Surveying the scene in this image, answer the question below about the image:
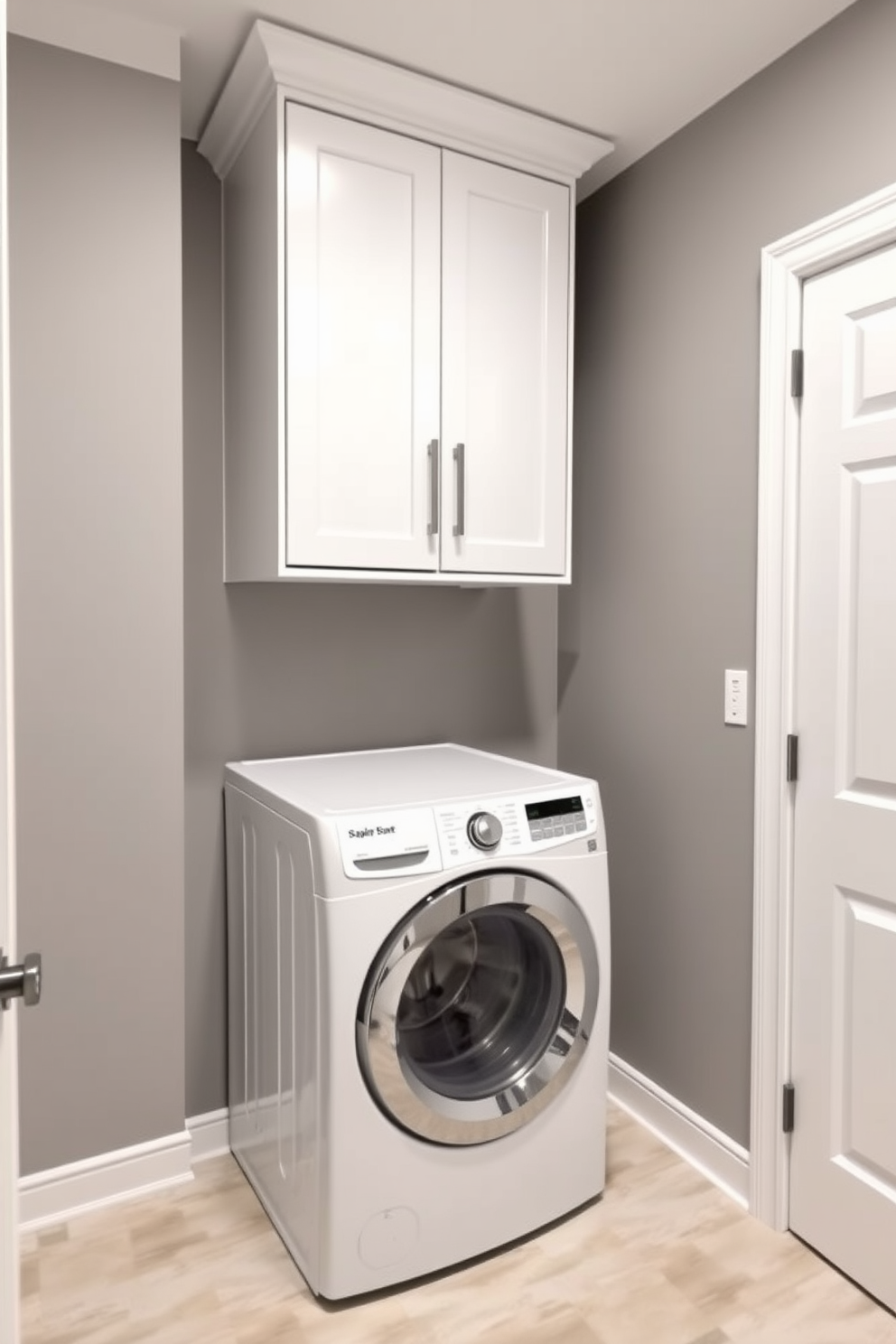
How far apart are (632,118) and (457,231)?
50cm

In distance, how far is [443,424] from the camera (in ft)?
6.68

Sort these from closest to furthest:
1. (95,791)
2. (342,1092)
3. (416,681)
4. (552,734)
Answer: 1. (342,1092)
2. (95,791)
3. (416,681)
4. (552,734)

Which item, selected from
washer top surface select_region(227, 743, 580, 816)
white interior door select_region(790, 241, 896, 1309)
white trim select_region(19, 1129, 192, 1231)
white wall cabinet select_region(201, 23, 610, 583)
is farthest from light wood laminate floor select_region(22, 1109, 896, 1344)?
white wall cabinet select_region(201, 23, 610, 583)

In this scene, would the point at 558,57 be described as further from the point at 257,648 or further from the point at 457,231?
the point at 257,648

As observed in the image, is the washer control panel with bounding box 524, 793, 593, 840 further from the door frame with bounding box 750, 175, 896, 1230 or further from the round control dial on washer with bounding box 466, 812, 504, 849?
the door frame with bounding box 750, 175, 896, 1230

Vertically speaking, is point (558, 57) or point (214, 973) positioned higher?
point (558, 57)

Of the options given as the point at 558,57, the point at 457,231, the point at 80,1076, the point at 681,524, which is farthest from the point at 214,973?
the point at 558,57

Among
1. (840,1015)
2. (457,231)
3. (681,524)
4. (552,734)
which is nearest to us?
(840,1015)

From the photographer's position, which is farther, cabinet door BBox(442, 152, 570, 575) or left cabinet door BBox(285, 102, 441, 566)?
cabinet door BBox(442, 152, 570, 575)

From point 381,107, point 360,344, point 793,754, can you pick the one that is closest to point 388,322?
point 360,344

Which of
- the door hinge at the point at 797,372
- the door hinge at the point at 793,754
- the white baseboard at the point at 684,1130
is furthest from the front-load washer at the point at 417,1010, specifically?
the door hinge at the point at 797,372

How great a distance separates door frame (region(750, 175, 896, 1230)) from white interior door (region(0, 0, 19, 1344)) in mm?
1471

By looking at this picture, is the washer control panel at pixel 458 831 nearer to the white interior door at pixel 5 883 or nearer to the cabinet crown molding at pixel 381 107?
the white interior door at pixel 5 883

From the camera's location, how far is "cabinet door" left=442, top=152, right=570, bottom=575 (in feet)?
6.66
